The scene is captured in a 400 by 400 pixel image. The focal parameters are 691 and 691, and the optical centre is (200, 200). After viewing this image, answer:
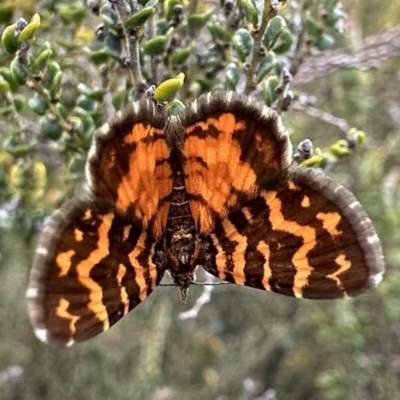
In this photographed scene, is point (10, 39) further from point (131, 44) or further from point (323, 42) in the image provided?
point (323, 42)

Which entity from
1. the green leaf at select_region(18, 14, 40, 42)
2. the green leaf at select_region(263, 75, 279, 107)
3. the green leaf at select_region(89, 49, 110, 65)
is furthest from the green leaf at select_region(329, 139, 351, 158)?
the green leaf at select_region(18, 14, 40, 42)

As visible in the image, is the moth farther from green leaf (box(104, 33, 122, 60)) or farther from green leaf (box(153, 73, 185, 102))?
green leaf (box(104, 33, 122, 60))

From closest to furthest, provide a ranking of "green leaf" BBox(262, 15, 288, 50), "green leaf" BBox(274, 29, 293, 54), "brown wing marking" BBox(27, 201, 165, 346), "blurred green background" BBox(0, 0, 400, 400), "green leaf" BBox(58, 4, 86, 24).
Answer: "brown wing marking" BBox(27, 201, 165, 346) → "green leaf" BBox(262, 15, 288, 50) → "green leaf" BBox(274, 29, 293, 54) → "green leaf" BBox(58, 4, 86, 24) → "blurred green background" BBox(0, 0, 400, 400)

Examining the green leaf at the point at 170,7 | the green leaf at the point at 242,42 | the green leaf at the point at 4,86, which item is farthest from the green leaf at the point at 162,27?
the green leaf at the point at 4,86

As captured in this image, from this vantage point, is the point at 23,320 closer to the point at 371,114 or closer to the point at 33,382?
the point at 33,382

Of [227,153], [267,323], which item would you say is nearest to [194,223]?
[227,153]

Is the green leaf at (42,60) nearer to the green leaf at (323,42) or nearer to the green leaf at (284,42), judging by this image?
the green leaf at (284,42)
